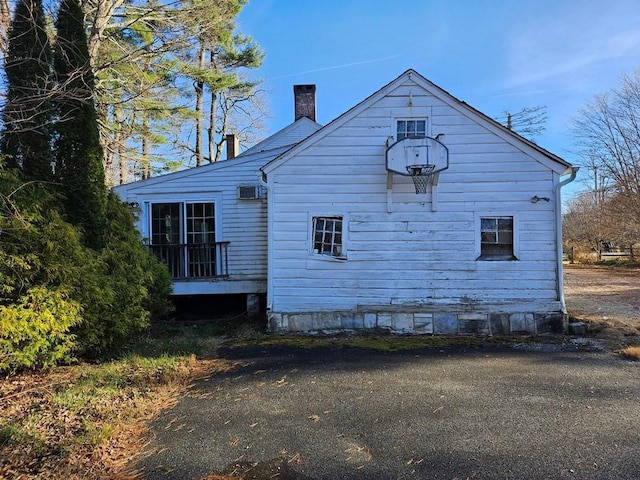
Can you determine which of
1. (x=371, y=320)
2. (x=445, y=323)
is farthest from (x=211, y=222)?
(x=445, y=323)

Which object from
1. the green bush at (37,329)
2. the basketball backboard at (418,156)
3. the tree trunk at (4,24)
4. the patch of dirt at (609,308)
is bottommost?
the patch of dirt at (609,308)

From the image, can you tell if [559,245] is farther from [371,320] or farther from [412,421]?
[412,421]

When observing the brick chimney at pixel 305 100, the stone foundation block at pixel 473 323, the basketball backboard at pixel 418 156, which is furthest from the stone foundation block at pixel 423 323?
the brick chimney at pixel 305 100

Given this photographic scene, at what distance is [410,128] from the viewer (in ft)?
29.7

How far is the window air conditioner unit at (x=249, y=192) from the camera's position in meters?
10.9

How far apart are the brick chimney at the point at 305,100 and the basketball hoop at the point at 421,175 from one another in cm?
696

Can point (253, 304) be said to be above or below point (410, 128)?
below

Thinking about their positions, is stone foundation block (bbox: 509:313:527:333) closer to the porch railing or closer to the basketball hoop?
the basketball hoop

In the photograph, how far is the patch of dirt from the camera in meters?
7.95

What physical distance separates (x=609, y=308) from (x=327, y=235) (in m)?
8.07

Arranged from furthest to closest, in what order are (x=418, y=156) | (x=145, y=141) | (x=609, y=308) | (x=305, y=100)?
(x=145, y=141)
(x=305, y=100)
(x=609, y=308)
(x=418, y=156)

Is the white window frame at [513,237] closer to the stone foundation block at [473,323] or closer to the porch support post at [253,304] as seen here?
the stone foundation block at [473,323]

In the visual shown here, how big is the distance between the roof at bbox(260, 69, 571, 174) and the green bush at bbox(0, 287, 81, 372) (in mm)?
4734

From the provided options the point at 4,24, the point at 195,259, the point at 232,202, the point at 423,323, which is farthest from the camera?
the point at 195,259
